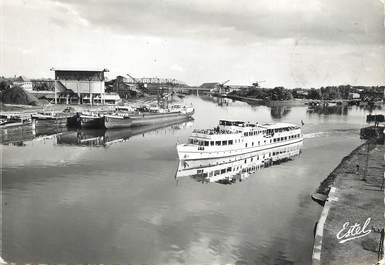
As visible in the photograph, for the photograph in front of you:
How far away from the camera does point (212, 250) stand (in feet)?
56.7

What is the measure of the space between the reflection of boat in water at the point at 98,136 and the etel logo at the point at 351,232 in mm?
33868

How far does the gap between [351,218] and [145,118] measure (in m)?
50.6

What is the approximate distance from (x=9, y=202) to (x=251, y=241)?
49.7ft

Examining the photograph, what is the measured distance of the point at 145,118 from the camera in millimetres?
65188

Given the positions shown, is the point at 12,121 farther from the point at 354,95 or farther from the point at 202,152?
the point at 354,95

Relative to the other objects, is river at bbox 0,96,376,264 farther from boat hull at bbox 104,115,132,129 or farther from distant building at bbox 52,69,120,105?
distant building at bbox 52,69,120,105

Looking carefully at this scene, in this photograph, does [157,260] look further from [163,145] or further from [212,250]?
A: [163,145]

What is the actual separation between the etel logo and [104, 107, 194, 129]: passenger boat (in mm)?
45500

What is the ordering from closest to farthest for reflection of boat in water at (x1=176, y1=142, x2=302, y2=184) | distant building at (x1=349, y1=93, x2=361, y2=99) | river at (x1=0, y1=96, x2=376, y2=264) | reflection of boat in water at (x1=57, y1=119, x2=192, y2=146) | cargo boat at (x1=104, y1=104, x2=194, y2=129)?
river at (x1=0, y1=96, x2=376, y2=264)
reflection of boat in water at (x1=176, y1=142, x2=302, y2=184)
reflection of boat in water at (x1=57, y1=119, x2=192, y2=146)
cargo boat at (x1=104, y1=104, x2=194, y2=129)
distant building at (x1=349, y1=93, x2=361, y2=99)

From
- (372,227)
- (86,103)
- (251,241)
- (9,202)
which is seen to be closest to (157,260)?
(251,241)

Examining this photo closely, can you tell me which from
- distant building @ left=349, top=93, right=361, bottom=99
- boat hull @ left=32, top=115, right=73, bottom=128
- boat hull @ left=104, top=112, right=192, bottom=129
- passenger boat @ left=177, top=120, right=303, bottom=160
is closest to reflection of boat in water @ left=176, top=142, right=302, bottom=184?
passenger boat @ left=177, top=120, right=303, bottom=160

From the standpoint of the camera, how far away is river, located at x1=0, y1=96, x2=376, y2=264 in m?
17.1

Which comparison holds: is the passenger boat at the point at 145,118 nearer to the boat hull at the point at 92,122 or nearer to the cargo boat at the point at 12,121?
the boat hull at the point at 92,122

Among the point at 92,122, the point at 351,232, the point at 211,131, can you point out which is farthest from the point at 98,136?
the point at 351,232
